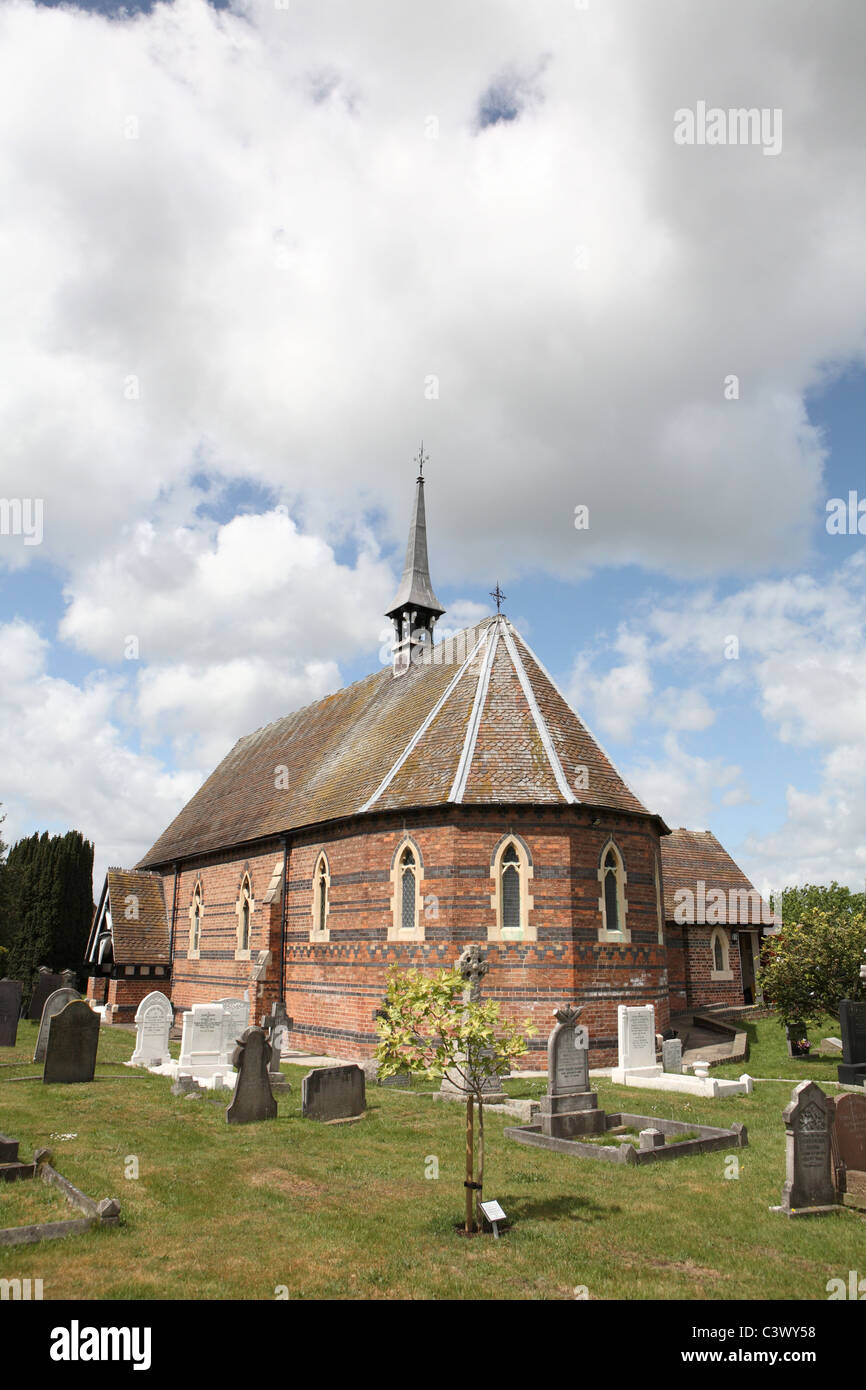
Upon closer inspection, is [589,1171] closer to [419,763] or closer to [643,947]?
[643,947]

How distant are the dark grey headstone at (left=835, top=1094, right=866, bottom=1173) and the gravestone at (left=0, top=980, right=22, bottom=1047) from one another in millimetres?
19064

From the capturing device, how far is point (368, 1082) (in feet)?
54.8

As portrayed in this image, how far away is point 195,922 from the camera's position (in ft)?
104

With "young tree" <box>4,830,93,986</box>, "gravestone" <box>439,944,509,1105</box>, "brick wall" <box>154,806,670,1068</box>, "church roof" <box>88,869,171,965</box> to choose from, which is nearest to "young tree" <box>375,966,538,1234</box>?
"gravestone" <box>439,944,509,1105</box>

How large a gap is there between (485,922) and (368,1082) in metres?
3.98

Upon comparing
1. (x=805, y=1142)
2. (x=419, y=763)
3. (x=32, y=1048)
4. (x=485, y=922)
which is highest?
(x=419, y=763)

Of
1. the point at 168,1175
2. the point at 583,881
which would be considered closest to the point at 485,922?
the point at 583,881

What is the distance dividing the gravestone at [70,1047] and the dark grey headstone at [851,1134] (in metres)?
12.6

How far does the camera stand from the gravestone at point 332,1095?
13141 mm

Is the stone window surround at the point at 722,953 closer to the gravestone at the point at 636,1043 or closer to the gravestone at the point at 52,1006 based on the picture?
the gravestone at the point at 636,1043

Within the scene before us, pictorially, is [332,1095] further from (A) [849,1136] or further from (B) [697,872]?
(B) [697,872]

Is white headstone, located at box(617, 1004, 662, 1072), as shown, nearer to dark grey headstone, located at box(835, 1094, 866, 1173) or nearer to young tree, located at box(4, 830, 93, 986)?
dark grey headstone, located at box(835, 1094, 866, 1173)

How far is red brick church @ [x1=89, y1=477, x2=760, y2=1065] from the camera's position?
18828 millimetres

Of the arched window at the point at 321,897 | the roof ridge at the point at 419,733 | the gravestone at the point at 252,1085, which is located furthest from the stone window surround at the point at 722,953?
the gravestone at the point at 252,1085
